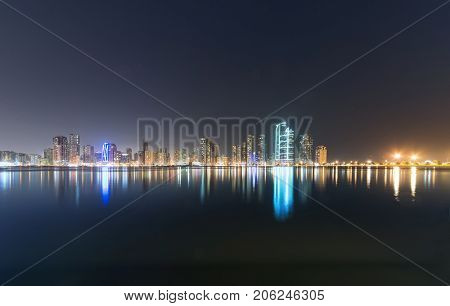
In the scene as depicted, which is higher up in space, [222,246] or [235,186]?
[222,246]

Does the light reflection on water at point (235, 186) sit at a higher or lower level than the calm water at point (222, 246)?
lower

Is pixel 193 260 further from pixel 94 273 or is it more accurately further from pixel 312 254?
pixel 312 254

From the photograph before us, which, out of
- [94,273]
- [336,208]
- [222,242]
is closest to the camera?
[94,273]

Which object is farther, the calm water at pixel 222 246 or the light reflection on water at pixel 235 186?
the light reflection on water at pixel 235 186

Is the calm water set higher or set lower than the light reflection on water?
higher

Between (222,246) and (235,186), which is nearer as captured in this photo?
(222,246)

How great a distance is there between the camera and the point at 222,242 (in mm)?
12227

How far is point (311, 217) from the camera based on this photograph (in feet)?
59.0

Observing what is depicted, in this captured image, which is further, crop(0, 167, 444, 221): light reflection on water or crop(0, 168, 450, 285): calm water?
crop(0, 167, 444, 221): light reflection on water

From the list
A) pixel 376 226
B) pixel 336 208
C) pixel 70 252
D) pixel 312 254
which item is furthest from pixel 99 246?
pixel 336 208

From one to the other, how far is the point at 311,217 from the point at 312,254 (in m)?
7.68

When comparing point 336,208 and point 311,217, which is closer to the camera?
point 311,217
